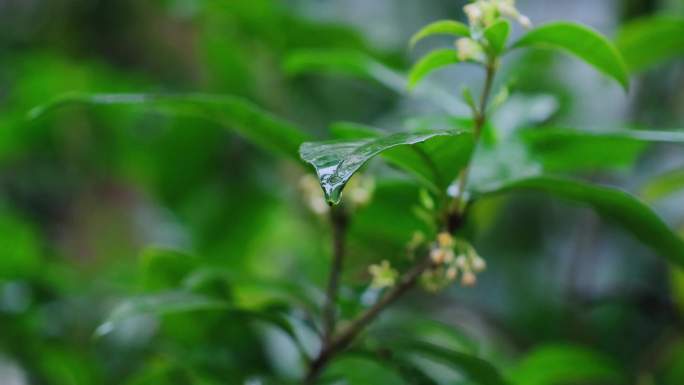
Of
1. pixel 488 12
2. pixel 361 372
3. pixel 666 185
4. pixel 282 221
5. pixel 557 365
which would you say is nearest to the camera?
Result: pixel 488 12

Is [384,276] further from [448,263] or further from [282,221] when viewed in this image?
[282,221]

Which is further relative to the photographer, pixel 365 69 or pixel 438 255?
pixel 365 69

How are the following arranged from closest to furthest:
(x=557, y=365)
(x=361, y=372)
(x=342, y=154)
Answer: (x=342, y=154)
(x=361, y=372)
(x=557, y=365)

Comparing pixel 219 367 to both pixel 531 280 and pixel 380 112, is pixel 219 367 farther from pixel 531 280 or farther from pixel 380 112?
pixel 380 112

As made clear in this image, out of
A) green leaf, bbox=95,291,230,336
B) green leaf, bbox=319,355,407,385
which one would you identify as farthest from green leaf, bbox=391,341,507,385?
green leaf, bbox=95,291,230,336

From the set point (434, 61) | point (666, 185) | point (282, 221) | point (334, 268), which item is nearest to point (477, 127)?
point (434, 61)

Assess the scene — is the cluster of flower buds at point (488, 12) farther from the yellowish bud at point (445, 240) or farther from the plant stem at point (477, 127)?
the yellowish bud at point (445, 240)

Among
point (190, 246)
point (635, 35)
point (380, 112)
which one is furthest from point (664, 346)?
point (190, 246)
